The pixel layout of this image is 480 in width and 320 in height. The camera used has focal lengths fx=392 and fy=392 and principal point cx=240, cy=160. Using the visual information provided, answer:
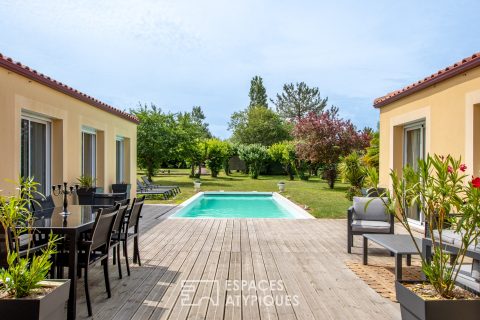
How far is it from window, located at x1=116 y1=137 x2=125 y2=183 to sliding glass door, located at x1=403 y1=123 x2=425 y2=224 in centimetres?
882

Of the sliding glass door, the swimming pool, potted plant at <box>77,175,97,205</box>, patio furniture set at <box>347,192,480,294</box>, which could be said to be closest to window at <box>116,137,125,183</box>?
the swimming pool

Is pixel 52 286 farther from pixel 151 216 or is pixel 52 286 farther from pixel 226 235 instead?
pixel 151 216

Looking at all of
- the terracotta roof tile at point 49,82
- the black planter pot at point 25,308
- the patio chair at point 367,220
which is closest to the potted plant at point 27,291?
the black planter pot at point 25,308

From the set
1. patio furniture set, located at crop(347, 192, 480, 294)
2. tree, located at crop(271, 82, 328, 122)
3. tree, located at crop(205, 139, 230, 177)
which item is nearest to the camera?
patio furniture set, located at crop(347, 192, 480, 294)

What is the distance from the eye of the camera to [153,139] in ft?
70.2

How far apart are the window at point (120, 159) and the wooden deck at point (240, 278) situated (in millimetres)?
5700

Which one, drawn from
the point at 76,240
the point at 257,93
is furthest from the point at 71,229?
the point at 257,93

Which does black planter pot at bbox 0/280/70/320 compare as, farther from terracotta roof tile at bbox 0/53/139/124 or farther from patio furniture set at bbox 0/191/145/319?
terracotta roof tile at bbox 0/53/139/124

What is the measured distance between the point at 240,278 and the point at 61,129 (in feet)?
18.9

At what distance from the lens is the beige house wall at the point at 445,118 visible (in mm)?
6539

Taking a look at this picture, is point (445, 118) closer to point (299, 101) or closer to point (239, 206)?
point (239, 206)

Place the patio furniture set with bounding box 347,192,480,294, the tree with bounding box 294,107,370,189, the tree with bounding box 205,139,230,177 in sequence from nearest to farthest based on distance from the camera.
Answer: the patio furniture set with bounding box 347,192,480,294
the tree with bounding box 294,107,370,189
the tree with bounding box 205,139,230,177

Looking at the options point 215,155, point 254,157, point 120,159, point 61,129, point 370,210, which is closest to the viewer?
point 370,210

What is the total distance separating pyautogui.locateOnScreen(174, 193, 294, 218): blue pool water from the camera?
510 inches
